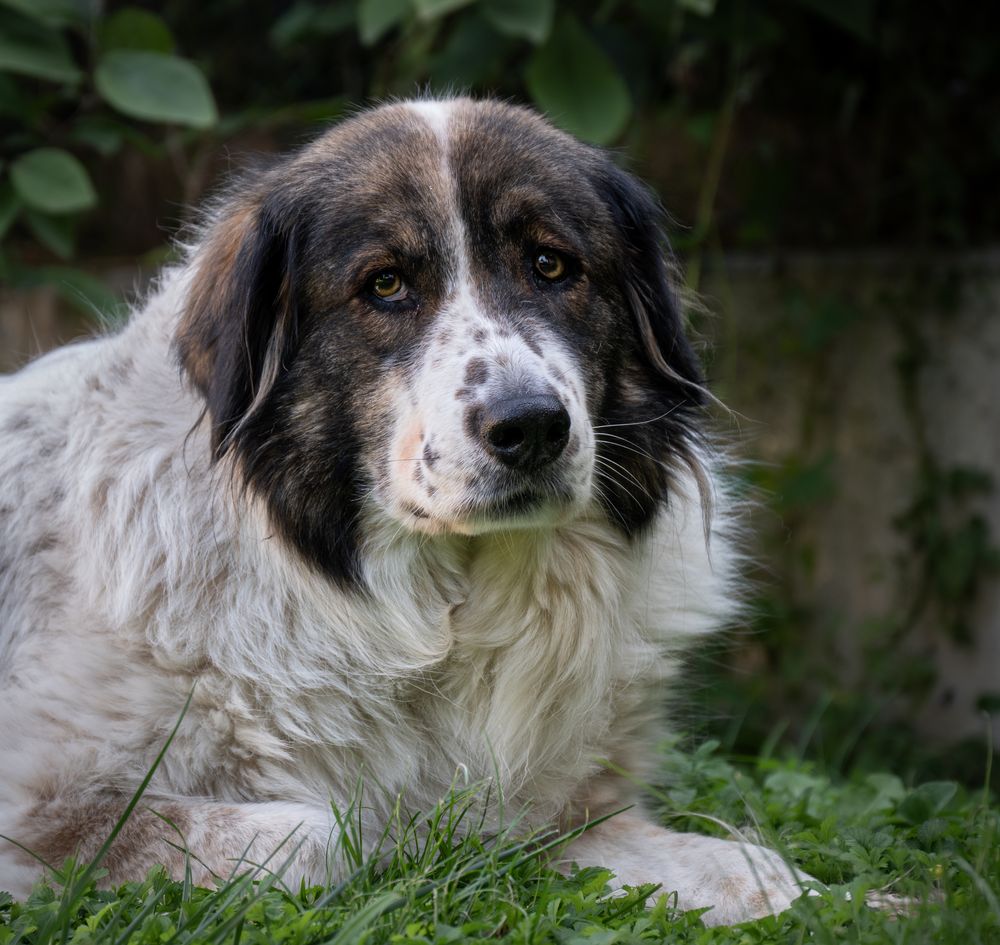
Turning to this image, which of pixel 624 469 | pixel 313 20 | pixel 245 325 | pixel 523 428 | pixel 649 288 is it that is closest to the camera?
pixel 523 428

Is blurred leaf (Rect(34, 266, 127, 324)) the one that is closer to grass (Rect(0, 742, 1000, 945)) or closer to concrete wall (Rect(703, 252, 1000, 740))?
grass (Rect(0, 742, 1000, 945))

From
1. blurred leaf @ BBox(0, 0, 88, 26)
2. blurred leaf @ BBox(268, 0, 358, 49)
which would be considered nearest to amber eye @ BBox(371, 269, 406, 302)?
blurred leaf @ BBox(0, 0, 88, 26)

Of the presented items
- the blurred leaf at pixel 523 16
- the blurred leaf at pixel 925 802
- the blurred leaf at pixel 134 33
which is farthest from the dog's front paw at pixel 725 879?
the blurred leaf at pixel 134 33

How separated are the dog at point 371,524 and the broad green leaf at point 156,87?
129 cm

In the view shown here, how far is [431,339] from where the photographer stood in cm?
265

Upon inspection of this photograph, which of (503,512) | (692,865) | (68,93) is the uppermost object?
(68,93)

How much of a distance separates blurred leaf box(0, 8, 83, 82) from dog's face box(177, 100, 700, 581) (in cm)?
172

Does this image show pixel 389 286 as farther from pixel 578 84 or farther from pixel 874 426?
pixel 874 426

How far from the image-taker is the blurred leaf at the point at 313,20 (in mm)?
5023

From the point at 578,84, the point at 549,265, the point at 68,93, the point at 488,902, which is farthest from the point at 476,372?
the point at 68,93

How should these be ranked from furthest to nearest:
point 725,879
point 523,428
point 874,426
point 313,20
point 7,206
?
1. point 874,426
2. point 313,20
3. point 7,206
4. point 725,879
5. point 523,428

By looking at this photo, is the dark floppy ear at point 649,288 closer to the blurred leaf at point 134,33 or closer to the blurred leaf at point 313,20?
the blurred leaf at point 134,33

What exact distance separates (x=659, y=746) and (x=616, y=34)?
9.75 feet

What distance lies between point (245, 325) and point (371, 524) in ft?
1.70
